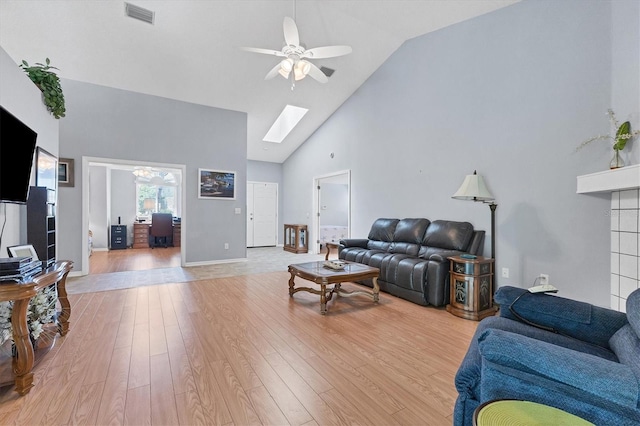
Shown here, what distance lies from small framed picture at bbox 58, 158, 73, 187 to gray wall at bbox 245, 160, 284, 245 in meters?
4.27

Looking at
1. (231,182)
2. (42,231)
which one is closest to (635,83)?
(42,231)

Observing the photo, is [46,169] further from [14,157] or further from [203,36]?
[203,36]

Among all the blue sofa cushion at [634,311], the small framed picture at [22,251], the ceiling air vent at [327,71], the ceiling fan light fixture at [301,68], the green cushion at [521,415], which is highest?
the ceiling air vent at [327,71]

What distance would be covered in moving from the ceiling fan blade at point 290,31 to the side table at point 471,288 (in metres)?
2.90

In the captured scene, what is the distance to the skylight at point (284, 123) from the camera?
21.8 ft

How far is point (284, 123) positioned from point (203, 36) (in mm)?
3204

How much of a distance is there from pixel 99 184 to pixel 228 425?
889cm

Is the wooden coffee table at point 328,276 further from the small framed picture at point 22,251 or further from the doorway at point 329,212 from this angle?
the doorway at point 329,212

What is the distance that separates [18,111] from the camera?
7.53 ft

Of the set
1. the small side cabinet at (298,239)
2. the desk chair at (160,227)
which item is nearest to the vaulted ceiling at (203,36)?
the small side cabinet at (298,239)

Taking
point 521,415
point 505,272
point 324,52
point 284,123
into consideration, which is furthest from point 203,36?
point 505,272

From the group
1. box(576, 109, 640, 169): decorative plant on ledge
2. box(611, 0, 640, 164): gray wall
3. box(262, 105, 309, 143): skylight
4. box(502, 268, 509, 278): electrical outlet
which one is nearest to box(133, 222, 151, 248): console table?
box(262, 105, 309, 143): skylight

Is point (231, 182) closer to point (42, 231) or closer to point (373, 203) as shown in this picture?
point (373, 203)

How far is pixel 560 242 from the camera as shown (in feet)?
9.78
